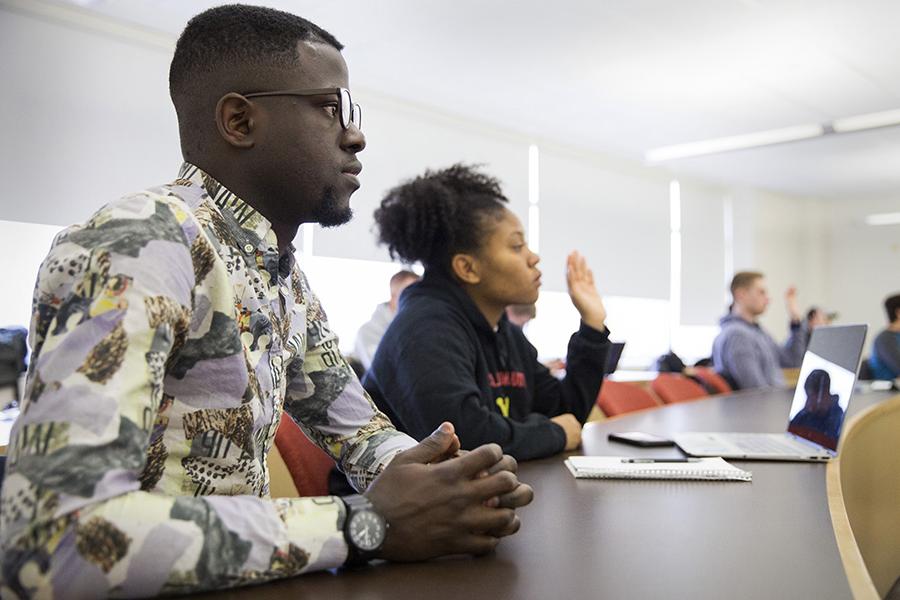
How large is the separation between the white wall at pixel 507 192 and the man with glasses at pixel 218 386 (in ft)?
5.01

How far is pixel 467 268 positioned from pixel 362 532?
135cm

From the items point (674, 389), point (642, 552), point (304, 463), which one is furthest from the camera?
point (674, 389)

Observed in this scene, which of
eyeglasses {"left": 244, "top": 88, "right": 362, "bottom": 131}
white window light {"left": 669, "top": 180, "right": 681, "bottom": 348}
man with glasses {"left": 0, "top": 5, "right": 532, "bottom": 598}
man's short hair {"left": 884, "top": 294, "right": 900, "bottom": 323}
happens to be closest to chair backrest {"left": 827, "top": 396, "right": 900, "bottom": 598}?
man with glasses {"left": 0, "top": 5, "right": 532, "bottom": 598}

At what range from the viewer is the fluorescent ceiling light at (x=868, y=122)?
6125 millimetres

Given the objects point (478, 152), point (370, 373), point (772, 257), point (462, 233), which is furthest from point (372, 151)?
point (772, 257)

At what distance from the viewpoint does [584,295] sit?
235 cm

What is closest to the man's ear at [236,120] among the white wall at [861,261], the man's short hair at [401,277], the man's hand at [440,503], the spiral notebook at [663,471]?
the man's hand at [440,503]

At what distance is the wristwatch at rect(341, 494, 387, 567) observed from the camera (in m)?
0.84

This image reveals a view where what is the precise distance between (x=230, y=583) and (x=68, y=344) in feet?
0.88

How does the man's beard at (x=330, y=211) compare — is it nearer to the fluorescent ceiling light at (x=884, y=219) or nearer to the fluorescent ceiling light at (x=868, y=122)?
the fluorescent ceiling light at (x=868, y=122)

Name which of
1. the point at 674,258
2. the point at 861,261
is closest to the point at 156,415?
the point at 674,258

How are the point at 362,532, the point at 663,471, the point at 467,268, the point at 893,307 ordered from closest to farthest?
the point at 362,532
the point at 663,471
the point at 467,268
the point at 893,307

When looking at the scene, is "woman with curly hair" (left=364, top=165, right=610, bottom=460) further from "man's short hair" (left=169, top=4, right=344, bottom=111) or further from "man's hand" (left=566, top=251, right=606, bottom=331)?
"man's short hair" (left=169, top=4, right=344, bottom=111)

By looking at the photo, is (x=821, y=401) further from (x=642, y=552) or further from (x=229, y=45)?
(x=229, y=45)
